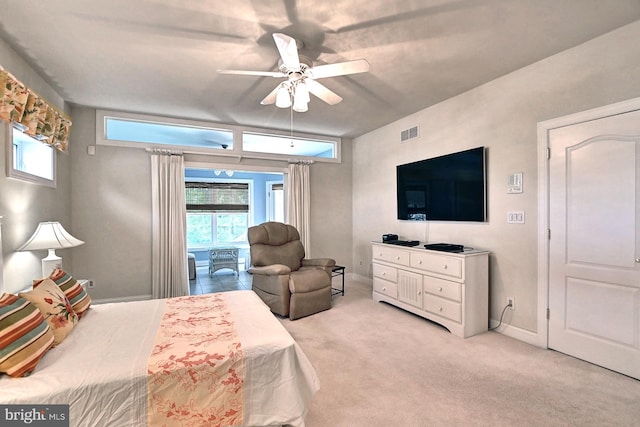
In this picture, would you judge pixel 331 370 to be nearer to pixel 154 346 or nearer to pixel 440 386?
pixel 440 386

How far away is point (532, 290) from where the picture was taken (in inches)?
110

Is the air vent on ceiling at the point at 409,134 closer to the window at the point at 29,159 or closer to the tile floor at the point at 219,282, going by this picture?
the tile floor at the point at 219,282

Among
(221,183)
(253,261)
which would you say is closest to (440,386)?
(253,261)

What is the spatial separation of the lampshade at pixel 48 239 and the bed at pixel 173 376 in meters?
1.13

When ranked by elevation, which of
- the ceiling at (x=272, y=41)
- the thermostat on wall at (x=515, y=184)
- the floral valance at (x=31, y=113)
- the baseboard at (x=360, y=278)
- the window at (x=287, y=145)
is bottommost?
the baseboard at (x=360, y=278)

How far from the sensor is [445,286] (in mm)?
3131

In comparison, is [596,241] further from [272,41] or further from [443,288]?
[272,41]

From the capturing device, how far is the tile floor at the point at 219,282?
5020 millimetres

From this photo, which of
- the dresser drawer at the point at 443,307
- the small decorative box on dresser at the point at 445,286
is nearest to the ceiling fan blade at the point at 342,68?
the small decorative box on dresser at the point at 445,286

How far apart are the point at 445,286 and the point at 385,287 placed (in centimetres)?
100

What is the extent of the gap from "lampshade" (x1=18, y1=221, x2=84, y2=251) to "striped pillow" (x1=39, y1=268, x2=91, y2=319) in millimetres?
605

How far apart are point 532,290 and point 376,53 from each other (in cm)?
265

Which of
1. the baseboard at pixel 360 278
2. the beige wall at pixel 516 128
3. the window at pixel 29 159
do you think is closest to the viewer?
the beige wall at pixel 516 128

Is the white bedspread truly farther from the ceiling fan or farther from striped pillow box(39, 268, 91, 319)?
the ceiling fan
